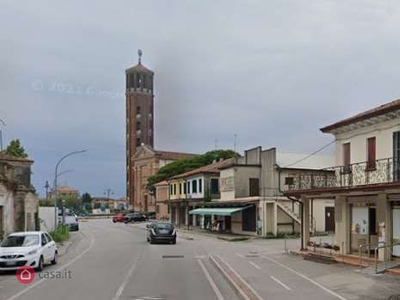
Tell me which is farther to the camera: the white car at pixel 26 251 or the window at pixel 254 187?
the window at pixel 254 187

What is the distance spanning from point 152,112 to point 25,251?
106790mm

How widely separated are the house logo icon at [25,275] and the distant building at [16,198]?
39.6ft

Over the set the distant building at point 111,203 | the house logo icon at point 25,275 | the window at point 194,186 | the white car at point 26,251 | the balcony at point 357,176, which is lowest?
the distant building at point 111,203

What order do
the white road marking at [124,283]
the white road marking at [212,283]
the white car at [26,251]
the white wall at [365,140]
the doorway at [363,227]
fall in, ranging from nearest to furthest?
the white road marking at [124,283] → the white road marking at [212,283] → the white car at [26,251] → the white wall at [365,140] → the doorway at [363,227]

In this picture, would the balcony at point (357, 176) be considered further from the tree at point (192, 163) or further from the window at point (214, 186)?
the tree at point (192, 163)

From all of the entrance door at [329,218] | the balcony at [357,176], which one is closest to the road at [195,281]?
the balcony at [357,176]

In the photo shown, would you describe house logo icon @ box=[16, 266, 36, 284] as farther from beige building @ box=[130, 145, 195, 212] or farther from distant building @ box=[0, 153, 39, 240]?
beige building @ box=[130, 145, 195, 212]

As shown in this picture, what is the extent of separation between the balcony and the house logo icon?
12.5 m

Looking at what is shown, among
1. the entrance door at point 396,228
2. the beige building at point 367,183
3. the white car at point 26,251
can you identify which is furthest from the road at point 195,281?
the beige building at point 367,183

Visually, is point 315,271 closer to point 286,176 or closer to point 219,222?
point 286,176

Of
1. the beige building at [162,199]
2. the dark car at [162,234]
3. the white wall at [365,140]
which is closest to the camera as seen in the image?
the white wall at [365,140]

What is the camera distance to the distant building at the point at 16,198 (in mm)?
31641

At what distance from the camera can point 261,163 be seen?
50750 mm

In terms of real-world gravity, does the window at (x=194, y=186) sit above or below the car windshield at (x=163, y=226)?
above
